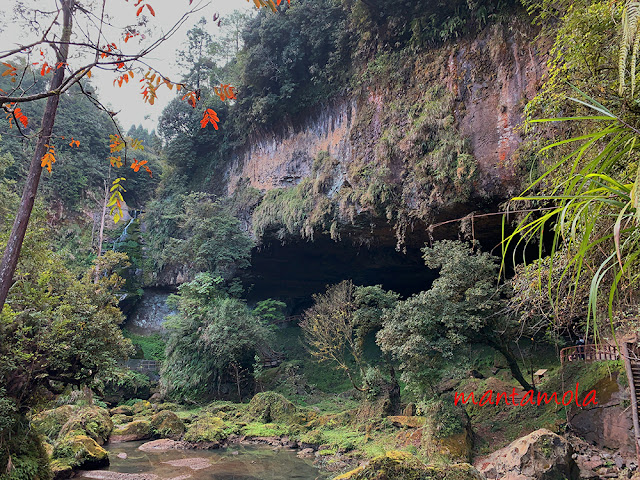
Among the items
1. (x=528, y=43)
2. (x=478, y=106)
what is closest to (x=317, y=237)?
(x=478, y=106)

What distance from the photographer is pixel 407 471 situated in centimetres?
367

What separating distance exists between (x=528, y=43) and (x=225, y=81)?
12830 mm

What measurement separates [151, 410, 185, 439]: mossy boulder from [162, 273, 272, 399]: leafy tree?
252 centimetres

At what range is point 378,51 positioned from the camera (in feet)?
37.8

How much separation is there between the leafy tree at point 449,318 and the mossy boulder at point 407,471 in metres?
3.78

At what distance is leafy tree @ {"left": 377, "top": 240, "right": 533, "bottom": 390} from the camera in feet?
24.8

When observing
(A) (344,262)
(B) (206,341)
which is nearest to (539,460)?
(B) (206,341)

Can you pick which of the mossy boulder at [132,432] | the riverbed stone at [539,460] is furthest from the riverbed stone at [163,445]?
the riverbed stone at [539,460]

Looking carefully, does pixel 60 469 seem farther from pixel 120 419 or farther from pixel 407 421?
pixel 407 421

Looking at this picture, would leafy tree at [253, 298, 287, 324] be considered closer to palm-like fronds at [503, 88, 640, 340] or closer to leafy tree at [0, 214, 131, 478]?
leafy tree at [0, 214, 131, 478]

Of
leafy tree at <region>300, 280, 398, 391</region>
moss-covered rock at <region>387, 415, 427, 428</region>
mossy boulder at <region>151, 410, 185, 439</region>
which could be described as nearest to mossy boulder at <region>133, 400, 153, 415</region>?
→ mossy boulder at <region>151, 410, 185, 439</region>

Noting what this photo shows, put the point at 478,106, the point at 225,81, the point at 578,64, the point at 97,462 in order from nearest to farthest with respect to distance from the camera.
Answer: the point at 578,64 → the point at 97,462 → the point at 478,106 → the point at 225,81

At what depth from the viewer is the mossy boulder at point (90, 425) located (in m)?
7.95

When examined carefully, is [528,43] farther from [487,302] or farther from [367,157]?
[487,302]
